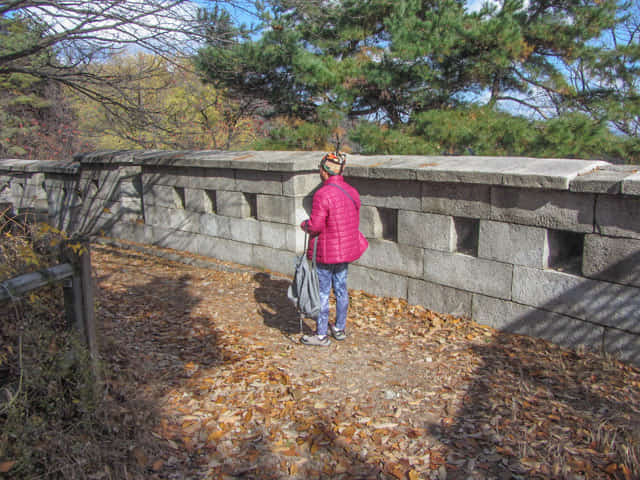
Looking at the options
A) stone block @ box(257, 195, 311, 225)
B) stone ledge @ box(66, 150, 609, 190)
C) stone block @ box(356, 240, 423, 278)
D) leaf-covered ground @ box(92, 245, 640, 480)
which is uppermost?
stone ledge @ box(66, 150, 609, 190)

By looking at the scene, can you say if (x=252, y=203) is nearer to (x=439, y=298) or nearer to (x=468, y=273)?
(x=439, y=298)

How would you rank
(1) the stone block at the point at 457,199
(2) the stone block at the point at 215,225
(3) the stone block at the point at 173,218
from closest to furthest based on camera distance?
1. (1) the stone block at the point at 457,199
2. (2) the stone block at the point at 215,225
3. (3) the stone block at the point at 173,218

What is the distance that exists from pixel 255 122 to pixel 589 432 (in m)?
20.1

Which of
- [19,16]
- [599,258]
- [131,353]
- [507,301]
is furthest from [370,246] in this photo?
[19,16]

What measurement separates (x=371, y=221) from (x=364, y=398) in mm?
2558

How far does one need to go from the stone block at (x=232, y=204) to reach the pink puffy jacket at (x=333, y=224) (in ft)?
9.22

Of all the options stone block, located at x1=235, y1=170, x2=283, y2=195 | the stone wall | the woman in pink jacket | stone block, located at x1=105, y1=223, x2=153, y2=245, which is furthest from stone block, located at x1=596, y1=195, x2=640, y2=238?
stone block, located at x1=105, y1=223, x2=153, y2=245

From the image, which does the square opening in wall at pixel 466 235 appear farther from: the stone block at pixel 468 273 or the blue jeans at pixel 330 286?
the blue jeans at pixel 330 286

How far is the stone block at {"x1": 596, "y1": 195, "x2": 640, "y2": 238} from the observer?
4027mm

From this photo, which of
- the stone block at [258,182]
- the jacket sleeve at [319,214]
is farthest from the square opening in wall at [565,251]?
the stone block at [258,182]

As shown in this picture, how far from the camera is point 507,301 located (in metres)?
4.97

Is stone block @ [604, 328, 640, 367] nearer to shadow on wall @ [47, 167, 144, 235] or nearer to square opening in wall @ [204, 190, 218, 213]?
square opening in wall @ [204, 190, 218, 213]

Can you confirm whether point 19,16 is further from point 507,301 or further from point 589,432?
point 589,432

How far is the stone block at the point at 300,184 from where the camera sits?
6492mm
